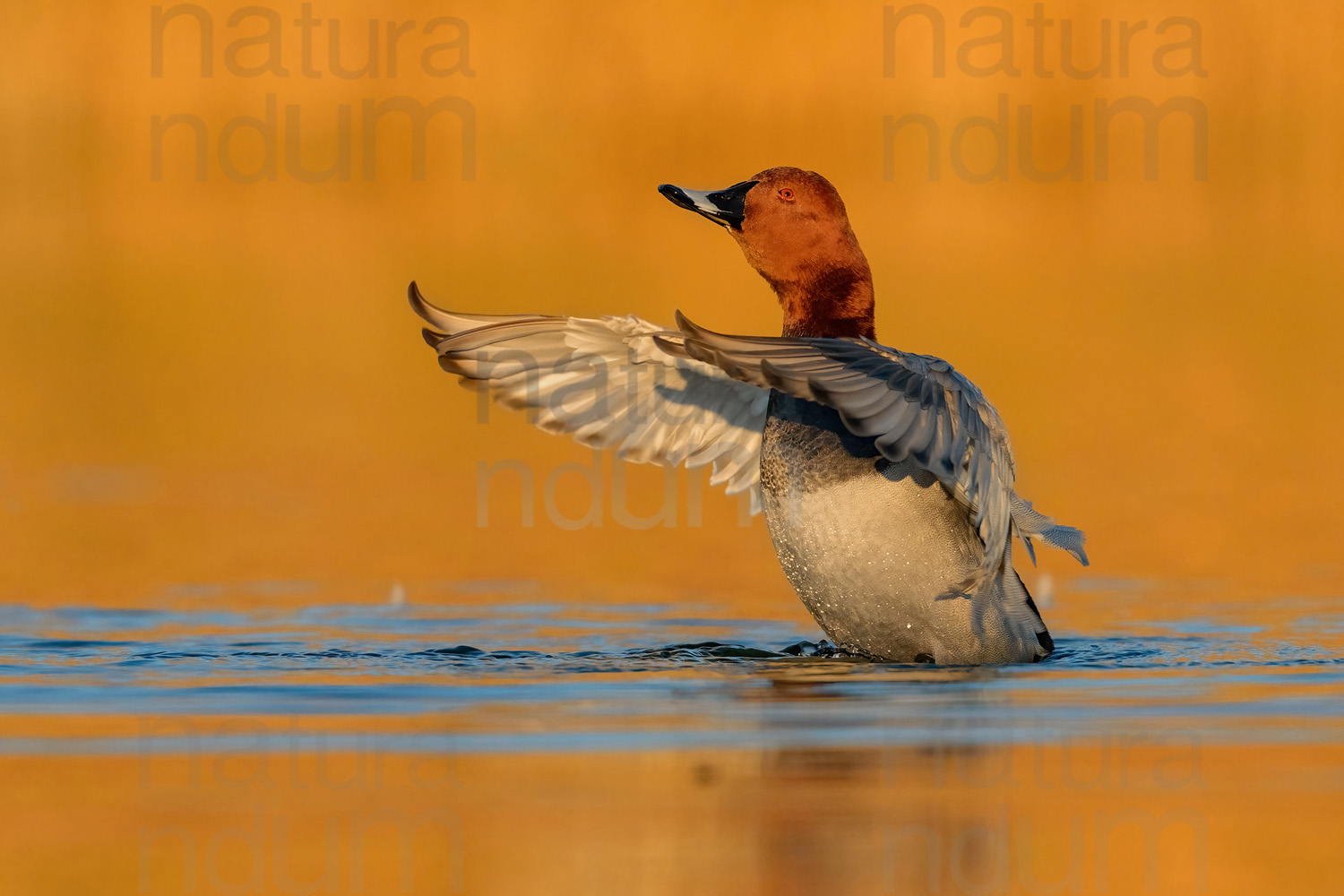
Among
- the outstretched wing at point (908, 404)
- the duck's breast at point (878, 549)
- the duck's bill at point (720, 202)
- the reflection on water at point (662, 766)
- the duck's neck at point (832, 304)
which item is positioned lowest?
the reflection on water at point (662, 766)

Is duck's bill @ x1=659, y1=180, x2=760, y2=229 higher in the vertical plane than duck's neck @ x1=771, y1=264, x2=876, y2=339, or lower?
higher

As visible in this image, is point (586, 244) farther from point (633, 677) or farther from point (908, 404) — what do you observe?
point (908, 404)

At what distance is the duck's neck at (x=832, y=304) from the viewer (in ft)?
25.0

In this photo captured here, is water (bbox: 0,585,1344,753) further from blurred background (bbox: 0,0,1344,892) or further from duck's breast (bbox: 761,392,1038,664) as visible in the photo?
blurred background (bbox: 0,0,1344,892)

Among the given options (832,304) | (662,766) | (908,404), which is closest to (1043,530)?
(908,404)

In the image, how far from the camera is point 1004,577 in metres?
7.16

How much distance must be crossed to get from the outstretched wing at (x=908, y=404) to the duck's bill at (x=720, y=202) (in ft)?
3.84

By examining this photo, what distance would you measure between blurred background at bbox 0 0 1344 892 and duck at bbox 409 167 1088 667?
2.49 meters

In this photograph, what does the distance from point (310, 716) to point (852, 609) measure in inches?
78.6

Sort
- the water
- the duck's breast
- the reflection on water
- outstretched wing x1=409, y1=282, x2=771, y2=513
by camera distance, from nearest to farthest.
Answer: the reflection on water
the water
the duck's breast
outstretched wing x1=409, y1=282, x2=771, y2=513

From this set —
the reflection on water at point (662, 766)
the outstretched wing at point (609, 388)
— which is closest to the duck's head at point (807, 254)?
the outstretched wing at point (609, 388)

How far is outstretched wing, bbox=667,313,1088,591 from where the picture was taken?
19.8ft

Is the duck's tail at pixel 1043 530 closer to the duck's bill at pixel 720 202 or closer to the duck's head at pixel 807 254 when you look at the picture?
the duck's head at pixel 807 254

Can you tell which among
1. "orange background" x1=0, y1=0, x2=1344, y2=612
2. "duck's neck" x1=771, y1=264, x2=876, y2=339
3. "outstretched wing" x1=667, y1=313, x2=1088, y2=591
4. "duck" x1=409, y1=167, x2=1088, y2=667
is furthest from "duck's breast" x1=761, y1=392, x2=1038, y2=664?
"orange background" x1=0, y1=0, x2=1344, y2=612
